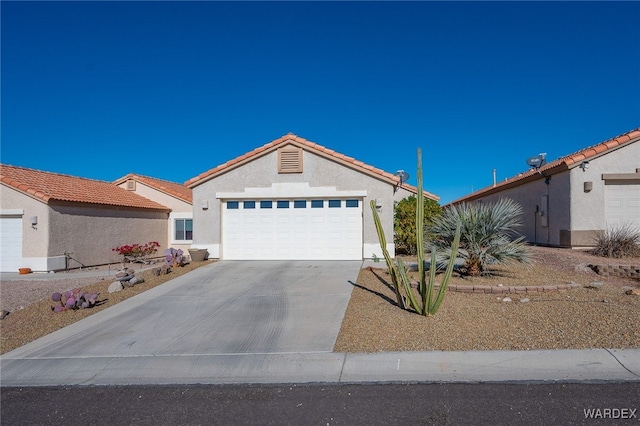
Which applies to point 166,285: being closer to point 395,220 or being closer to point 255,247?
point 255,247

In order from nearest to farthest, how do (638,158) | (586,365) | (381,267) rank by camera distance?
(586,365) < (381,267) < (638,158)

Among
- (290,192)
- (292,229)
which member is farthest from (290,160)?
(292,229)

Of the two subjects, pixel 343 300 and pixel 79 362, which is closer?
pixel 79 362

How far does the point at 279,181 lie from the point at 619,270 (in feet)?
33.3

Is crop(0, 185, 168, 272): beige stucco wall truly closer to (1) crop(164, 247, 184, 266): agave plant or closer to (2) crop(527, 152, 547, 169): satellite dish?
(1) crop(164, 247, 184, 266): agave plant

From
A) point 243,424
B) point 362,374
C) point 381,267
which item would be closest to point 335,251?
point 381,267

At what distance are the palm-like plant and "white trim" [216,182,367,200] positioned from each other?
5.09 meters

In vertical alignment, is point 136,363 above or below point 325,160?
below

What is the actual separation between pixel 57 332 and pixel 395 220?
11937 mm

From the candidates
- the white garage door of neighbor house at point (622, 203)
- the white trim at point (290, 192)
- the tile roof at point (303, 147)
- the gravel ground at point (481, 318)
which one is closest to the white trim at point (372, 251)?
the white trim at point (290, 192)

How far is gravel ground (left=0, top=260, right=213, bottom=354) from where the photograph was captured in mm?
7630

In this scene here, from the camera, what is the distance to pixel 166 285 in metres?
11.2

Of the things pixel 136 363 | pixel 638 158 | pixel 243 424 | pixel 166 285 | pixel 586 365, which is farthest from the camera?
pixel 638 158

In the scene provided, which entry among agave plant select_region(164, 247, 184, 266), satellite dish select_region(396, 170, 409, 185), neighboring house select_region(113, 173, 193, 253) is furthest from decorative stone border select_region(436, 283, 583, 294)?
neighboring house select_region(113, 173, 193, 253)
